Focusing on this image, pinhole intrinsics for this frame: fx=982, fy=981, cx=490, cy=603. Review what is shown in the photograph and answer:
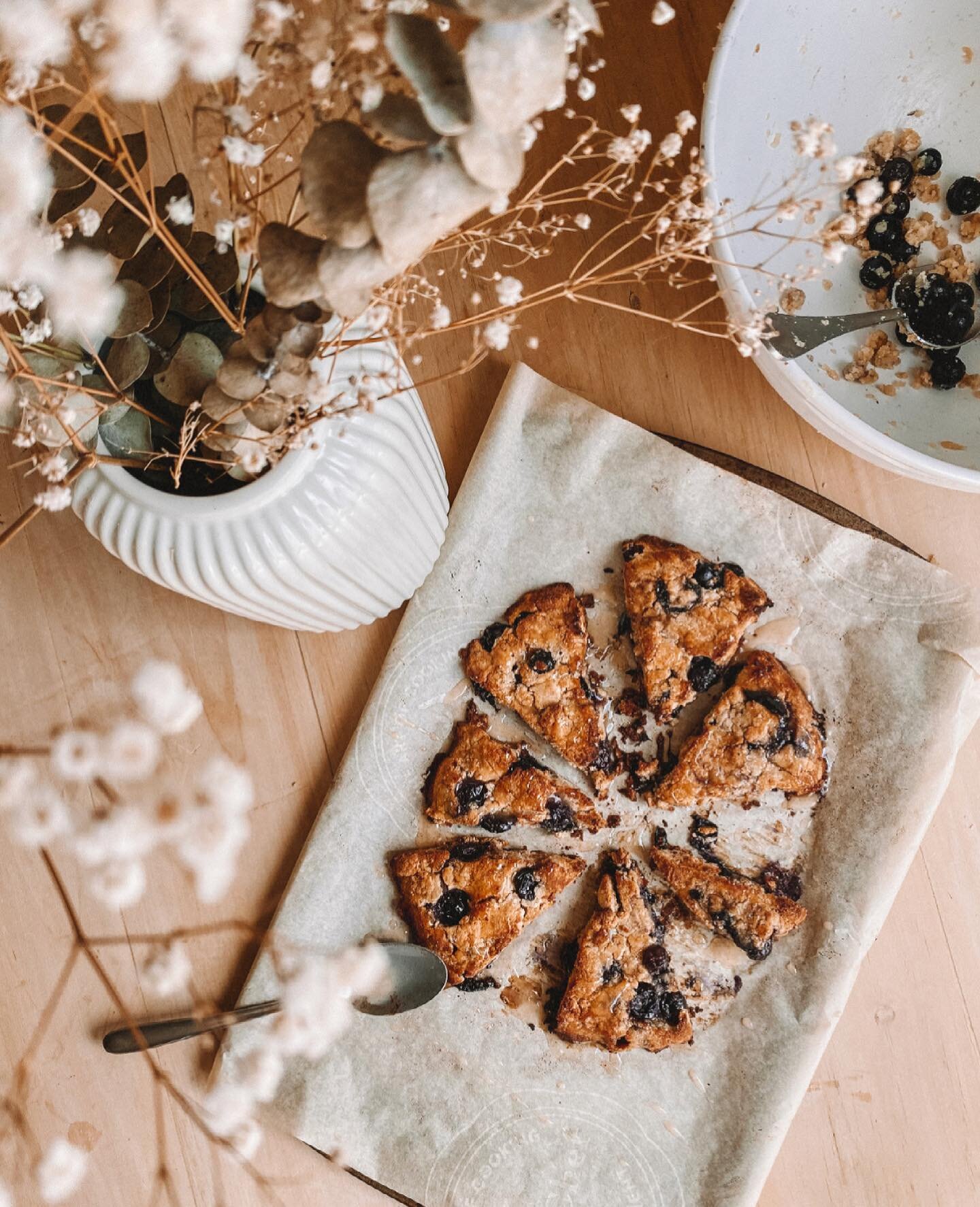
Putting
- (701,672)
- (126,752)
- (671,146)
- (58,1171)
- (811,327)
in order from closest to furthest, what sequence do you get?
1. (126,752)
2. (58,1171)
3. (671,146)
4. (811,327)
5. (701,672)

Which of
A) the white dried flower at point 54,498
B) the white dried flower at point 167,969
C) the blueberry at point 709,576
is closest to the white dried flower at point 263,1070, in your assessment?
the white dried flower at point 167,969

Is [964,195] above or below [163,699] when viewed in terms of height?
above

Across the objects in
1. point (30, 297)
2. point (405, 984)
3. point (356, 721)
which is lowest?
point (405, 984)

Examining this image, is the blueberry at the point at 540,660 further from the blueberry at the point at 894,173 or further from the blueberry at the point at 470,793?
the blueberry at the point at 894,173

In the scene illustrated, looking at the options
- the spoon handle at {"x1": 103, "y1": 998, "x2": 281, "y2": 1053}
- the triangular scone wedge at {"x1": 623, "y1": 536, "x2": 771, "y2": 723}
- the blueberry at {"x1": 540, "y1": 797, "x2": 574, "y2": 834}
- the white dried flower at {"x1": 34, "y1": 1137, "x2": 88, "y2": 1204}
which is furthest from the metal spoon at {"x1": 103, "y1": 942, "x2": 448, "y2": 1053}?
the white dried flower at {"x1": 34, "y1": 1137, "x2": 88, "y2": 1204}

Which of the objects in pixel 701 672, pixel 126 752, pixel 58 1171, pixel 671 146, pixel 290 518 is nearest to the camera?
pixel 126 752

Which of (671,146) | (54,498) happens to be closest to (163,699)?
(54,498)

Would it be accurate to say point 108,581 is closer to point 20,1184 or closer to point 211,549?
point 211,549

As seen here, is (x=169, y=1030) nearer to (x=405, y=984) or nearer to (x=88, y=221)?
(x=405, y=984)

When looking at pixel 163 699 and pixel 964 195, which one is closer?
pixel 163 699
